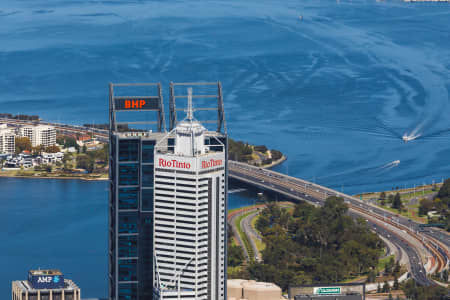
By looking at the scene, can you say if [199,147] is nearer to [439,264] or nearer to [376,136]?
[439,264]

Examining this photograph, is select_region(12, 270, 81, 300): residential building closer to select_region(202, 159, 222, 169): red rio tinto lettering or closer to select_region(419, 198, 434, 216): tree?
select_region(202, 159, 222, 169): red rio tinto lettering

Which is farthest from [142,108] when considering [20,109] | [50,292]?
[20,109]

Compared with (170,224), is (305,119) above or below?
above

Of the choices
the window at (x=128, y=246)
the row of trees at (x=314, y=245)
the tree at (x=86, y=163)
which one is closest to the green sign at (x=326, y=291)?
the window at (x=128, y=246)

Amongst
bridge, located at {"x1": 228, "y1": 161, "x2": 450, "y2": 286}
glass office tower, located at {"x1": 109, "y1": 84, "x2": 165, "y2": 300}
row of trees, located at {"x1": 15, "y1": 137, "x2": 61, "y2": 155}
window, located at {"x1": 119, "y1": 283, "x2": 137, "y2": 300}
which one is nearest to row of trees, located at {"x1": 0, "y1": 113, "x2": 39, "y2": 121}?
row of trees, located at {"x1": 15, "y1": 137, "x2": 61, "y2": 155}

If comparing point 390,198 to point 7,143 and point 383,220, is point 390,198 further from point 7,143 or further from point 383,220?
point 7,143
